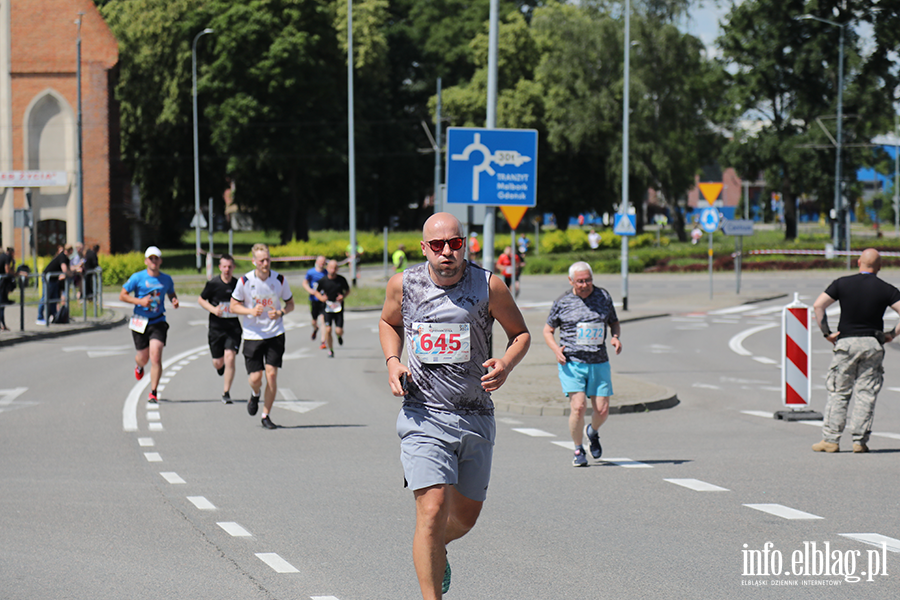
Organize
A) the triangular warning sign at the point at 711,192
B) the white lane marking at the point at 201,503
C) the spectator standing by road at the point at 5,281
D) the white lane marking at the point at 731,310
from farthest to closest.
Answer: the white lane marking at the point at 731,310, the triangular warning sign at the point at 711,192, the spectator standing by road at the point at 5,281, the white lane marking at the point at 201,503

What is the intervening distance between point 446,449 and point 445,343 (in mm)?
481

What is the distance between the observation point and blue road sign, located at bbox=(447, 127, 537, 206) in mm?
14359

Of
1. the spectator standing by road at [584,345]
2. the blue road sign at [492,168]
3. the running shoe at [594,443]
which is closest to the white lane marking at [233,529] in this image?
the spectator standing by road at [584,345]

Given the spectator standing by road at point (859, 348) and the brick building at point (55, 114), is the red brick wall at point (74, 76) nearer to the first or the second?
the brick building at point (55, 114)

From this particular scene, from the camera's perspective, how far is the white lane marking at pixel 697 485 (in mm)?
8633

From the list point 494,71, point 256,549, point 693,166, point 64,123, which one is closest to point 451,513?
point 256,549

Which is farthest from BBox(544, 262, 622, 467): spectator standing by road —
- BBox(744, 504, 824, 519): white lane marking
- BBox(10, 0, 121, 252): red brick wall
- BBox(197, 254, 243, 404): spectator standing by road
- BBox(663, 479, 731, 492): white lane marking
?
BBox(10, 0, 121, 252): red brick wall

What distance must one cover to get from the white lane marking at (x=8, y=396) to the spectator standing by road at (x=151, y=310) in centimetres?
164

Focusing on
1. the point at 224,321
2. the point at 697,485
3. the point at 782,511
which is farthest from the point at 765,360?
the point at 782,511

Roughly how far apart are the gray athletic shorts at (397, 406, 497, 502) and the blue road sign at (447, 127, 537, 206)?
9028mm

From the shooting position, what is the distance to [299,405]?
554 inches

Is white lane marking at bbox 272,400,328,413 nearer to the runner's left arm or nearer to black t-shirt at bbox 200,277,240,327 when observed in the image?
black t-shirt at bbox 200,277,240,327

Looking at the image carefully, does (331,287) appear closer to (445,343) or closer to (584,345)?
(584,345)

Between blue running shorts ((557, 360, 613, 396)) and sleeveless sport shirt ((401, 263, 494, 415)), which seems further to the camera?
blue running shorts ((557, 360, 613, 396))
